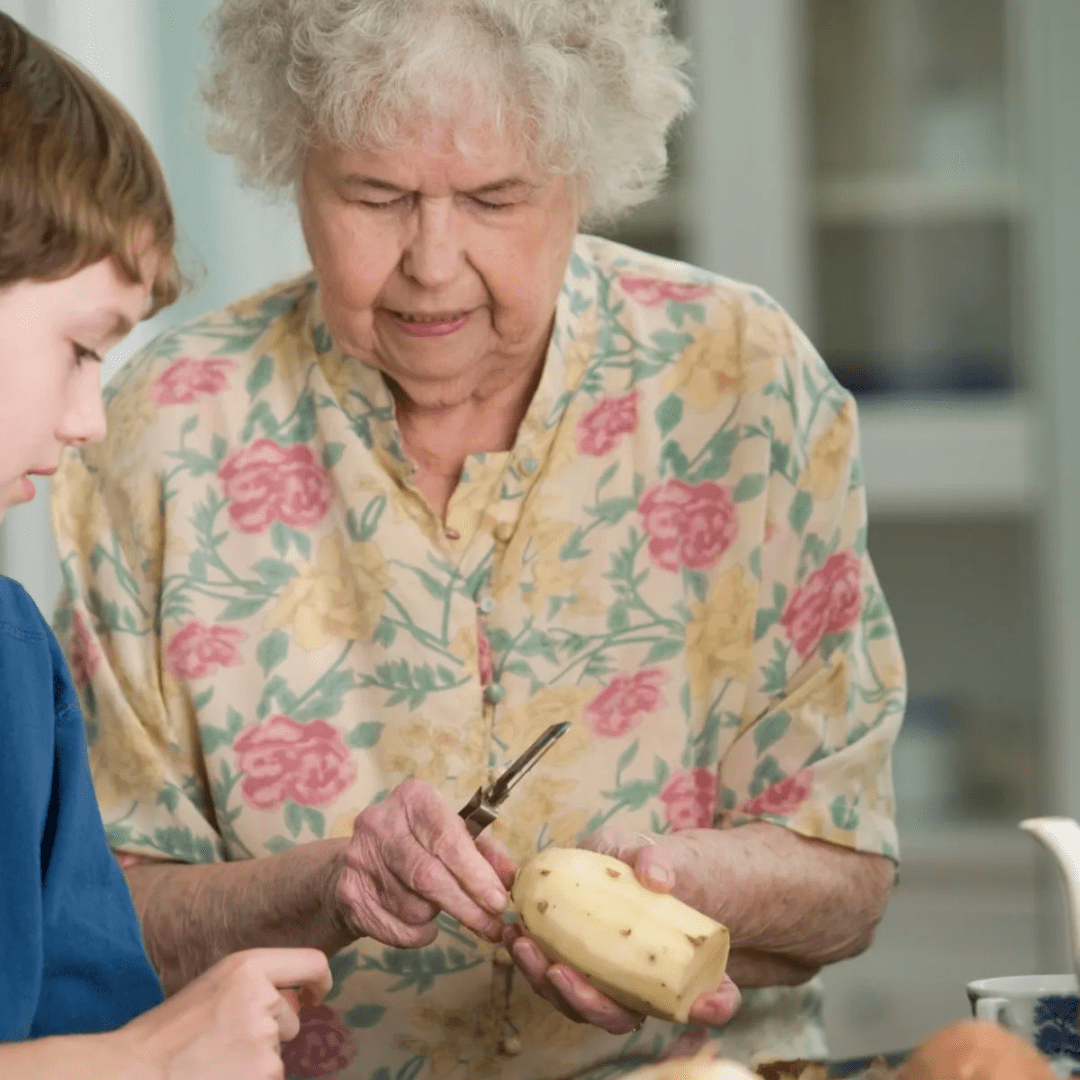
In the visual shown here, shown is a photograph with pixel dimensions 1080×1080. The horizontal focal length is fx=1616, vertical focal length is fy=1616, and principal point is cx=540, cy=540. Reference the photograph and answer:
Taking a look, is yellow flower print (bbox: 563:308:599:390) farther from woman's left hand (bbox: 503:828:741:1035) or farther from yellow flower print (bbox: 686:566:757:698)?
woman's left hand (bbox: 503:828:741:1035)

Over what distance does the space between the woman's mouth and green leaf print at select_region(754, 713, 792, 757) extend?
0.43 metres

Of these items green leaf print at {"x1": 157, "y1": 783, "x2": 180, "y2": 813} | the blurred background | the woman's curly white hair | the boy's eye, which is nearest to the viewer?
the boy's eye

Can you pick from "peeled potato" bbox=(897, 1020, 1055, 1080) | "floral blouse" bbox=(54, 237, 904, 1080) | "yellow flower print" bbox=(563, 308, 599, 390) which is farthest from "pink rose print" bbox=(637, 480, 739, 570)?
"peeled potato" bbox=(897, 1020, 1055, 1080)

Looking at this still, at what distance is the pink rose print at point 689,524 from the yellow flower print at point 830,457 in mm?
74

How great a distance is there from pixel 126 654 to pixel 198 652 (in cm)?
6

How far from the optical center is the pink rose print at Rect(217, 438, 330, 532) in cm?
141

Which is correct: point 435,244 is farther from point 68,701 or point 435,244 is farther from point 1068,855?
point 1068,855

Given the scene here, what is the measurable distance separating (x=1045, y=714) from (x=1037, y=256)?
80cm

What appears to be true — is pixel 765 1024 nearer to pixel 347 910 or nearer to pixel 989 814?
pixel 347 910

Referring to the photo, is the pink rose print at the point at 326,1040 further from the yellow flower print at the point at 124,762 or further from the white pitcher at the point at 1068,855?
the white pitcher at the point at 1068,855

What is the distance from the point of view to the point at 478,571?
1396mm

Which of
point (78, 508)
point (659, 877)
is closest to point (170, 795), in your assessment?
point (78, 508)

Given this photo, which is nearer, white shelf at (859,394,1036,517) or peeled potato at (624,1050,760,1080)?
peeled potato at (624,1050,760,1080)

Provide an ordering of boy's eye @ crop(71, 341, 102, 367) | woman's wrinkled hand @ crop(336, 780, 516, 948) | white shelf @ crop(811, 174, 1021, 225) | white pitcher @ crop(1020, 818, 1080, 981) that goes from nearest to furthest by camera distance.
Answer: white pitcher @ crop(1020, 818, 1080, 981) → boy's eye @ crop(71, 341, 102, 367) → woman's wrinkled hand @ crop(336, 780, 516, 948) → white shelf @ crop(811, 174, 1021, 225)
